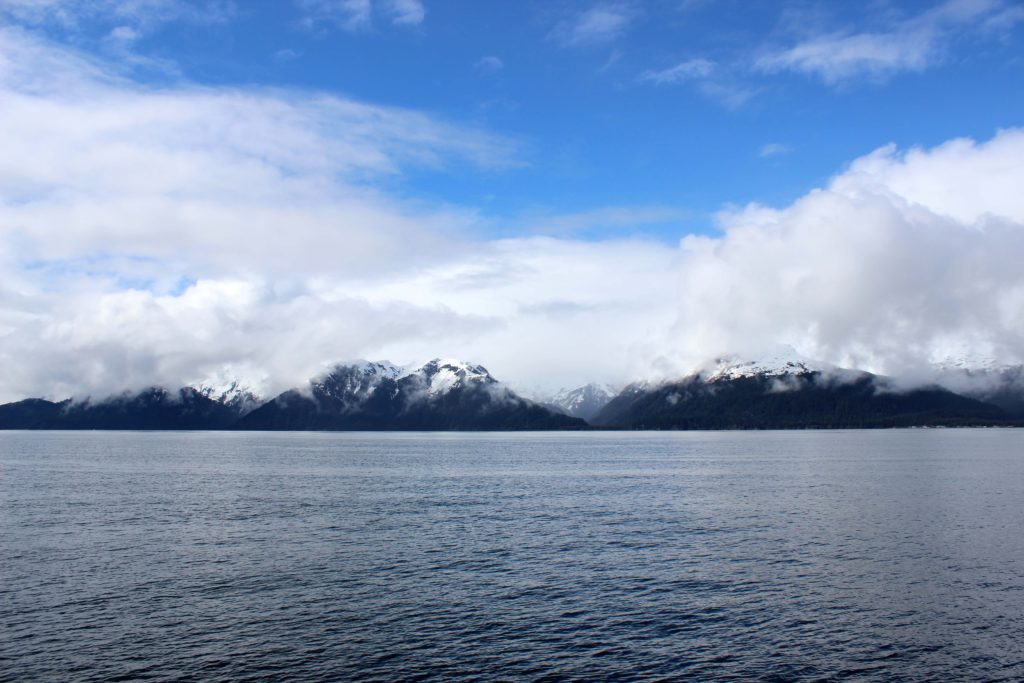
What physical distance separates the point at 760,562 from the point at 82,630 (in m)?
51.9

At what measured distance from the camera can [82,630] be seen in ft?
153

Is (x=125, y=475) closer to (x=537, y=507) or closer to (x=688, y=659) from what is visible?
(x=537, y=507)

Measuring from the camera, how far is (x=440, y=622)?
48.3 m

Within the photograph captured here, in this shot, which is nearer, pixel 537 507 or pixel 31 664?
pixel 31 664

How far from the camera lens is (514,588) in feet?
185

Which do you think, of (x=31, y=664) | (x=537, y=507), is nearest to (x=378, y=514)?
(x=537, y=507)

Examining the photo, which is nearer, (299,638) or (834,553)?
(299,638)

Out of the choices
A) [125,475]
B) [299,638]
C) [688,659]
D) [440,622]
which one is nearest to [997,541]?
[688,659]

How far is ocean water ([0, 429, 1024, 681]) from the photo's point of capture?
41656mm

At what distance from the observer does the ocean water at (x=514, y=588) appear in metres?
41.7

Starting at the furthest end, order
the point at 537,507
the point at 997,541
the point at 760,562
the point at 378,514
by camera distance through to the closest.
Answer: the point at 537,507, the point at 378,514, the point at 997,541, the point at 760,562

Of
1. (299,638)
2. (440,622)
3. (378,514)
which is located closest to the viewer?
(299,638)

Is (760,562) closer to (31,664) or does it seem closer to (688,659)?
(688,659)

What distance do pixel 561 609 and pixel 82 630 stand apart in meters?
30.5
